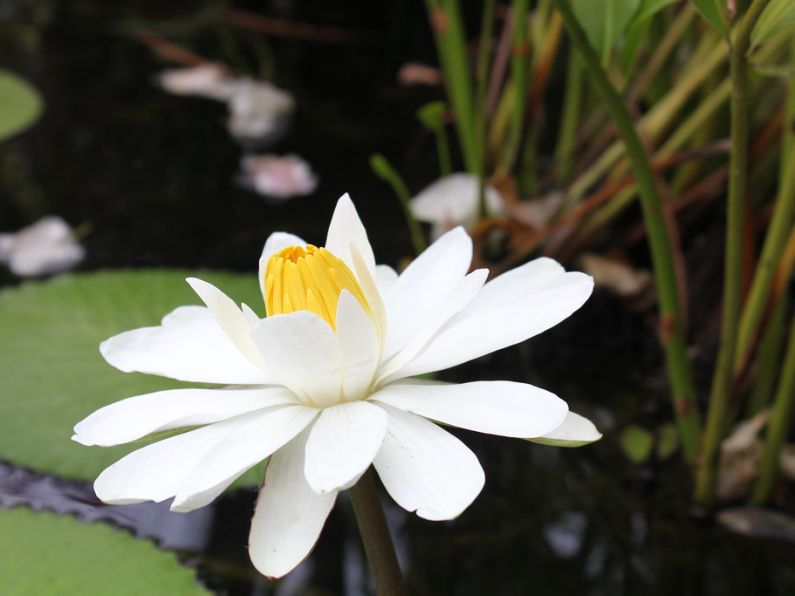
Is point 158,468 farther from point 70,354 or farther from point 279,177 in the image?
point 279,177

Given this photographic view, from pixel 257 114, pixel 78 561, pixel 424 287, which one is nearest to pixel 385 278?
pixel 424 287

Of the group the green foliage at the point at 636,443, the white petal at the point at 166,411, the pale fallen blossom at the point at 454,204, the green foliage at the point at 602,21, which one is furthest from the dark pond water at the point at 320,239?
the green foliage at the point at 602,21

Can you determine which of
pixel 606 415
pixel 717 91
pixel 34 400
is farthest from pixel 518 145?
pixel 34 400

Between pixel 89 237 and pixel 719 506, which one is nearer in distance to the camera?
pixel 719 506

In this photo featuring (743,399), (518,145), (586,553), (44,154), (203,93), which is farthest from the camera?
(203,93)

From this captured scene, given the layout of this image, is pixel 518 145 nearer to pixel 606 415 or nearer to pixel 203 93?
pixel 606 415

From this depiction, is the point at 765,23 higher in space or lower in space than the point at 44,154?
higher
